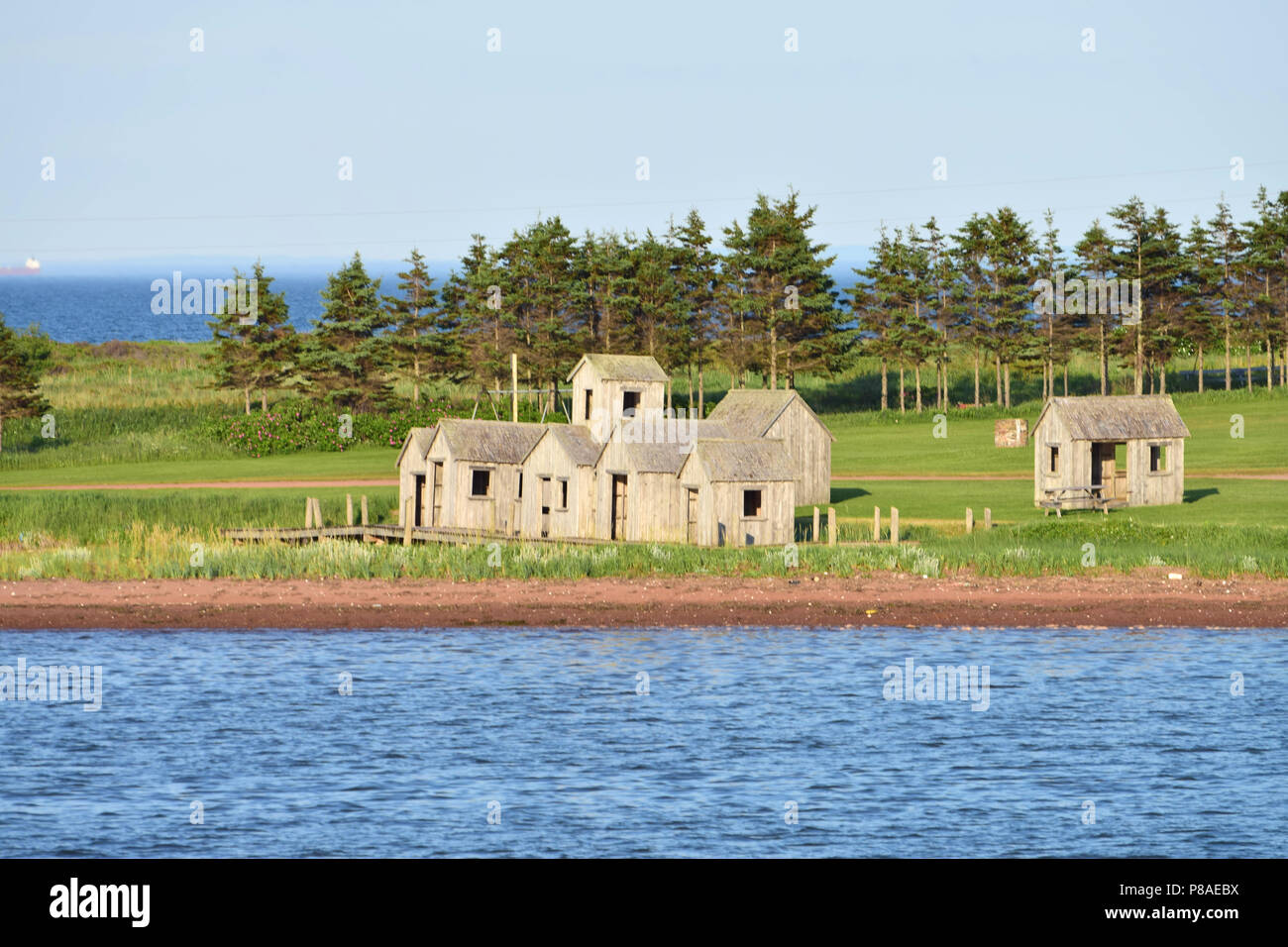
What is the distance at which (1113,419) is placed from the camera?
5822 centimetres

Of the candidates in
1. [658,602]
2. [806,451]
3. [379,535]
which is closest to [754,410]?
[806,451]

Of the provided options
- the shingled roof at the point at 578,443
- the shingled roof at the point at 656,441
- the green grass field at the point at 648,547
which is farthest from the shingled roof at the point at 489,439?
the green grass field at the point at 648,547

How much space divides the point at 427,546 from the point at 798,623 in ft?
44.2

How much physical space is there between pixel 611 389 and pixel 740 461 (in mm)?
6512

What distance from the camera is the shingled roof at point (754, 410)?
59406 mm

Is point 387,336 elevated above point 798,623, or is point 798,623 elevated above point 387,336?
point 387,336

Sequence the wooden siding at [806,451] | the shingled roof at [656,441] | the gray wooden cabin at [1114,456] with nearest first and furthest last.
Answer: the shingled roof at [656,441] → the gray wooden cabin at [1114,456] → the wooden siding at [806,451]

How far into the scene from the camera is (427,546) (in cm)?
4534

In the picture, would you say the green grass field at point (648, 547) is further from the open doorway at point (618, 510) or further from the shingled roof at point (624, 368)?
the shingled roof at point (624, 368)

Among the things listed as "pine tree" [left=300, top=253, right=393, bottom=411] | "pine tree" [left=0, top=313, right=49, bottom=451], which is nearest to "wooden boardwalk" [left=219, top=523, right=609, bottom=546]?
"pine tree" [left=0, top=313, right=49, bottom=451]

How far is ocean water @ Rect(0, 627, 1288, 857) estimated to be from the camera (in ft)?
62.1
